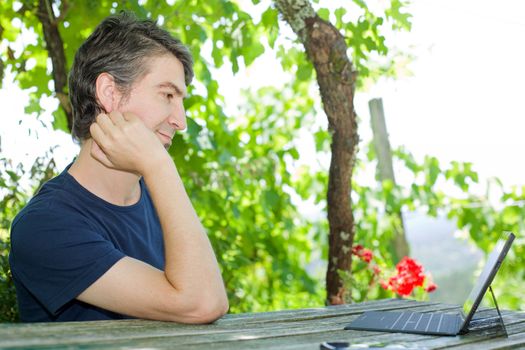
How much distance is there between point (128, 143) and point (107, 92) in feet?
0.96

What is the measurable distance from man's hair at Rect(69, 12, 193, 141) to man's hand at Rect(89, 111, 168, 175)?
0.59ft

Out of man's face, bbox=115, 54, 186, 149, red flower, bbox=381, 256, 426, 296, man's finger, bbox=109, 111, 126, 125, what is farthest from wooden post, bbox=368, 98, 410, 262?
man's finger, bbox=109, 111, 126, 125

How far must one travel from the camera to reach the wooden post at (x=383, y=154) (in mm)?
4367

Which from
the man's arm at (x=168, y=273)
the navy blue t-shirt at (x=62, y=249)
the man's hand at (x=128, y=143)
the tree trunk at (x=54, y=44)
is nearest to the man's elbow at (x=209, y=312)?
the man's arm at (x=168, y=273)

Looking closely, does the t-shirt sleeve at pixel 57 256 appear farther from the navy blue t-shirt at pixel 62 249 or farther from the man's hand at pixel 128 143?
the man's hand at pixel 128 143

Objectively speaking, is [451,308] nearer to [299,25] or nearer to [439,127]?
[299,25]

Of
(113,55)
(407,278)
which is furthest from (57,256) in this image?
(407,278)

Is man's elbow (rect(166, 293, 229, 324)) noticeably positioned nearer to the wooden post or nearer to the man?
the man

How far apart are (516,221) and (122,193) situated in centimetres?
355

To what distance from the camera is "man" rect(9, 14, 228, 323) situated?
1.38 metres

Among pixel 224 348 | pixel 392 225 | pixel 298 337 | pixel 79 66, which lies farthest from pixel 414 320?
pixel 392 225

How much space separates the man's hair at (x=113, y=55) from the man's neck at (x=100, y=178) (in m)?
0.11

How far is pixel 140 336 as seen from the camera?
3.86 ft

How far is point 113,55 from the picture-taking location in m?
1.83
